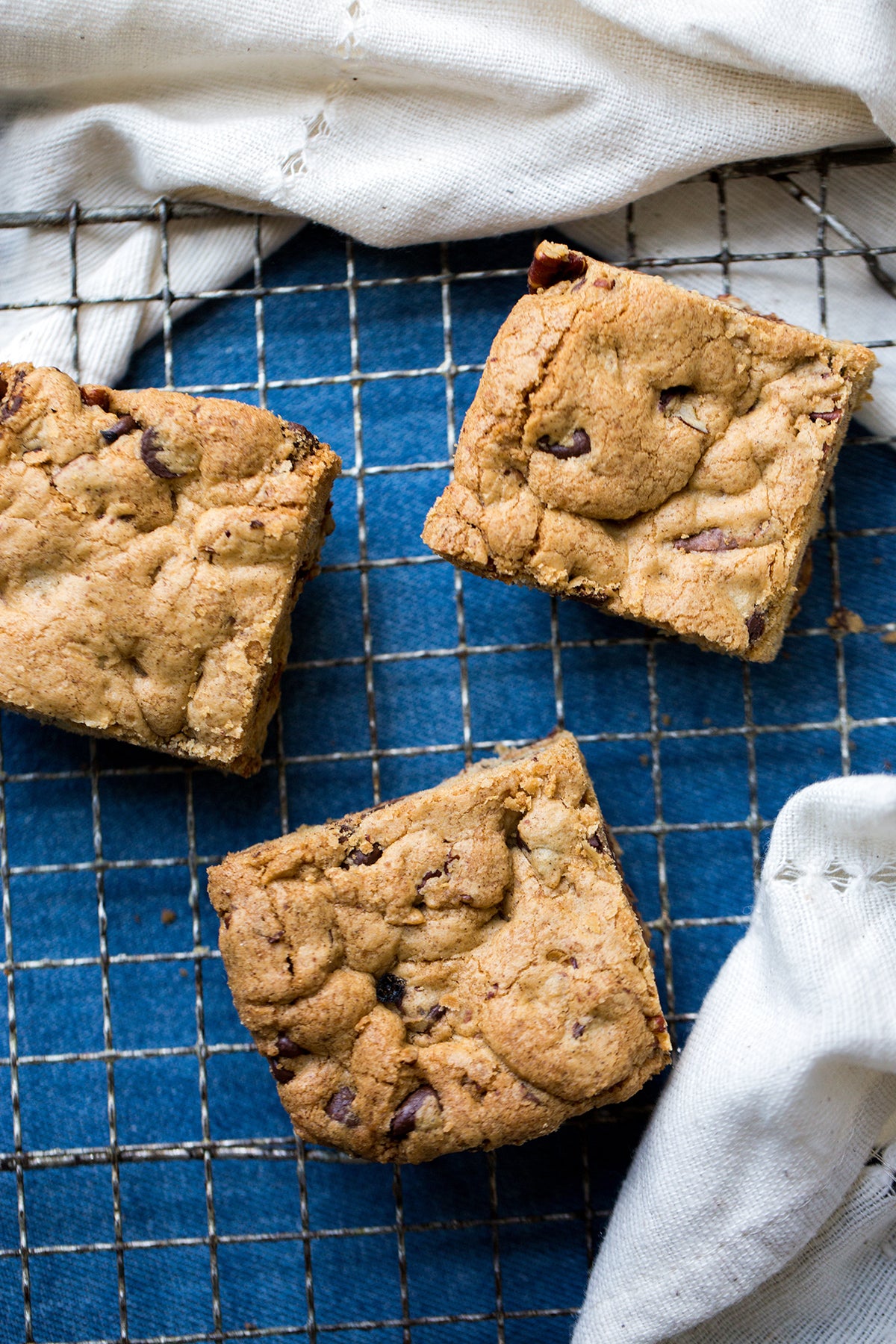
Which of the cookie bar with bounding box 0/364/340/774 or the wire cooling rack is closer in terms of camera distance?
the cookie bar with bounding box 0/364/340/774

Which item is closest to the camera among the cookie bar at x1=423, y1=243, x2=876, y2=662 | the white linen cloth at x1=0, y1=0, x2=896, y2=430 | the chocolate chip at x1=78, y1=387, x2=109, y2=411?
the cookie bar at x1=423, y1=243, x2=876, y2=662

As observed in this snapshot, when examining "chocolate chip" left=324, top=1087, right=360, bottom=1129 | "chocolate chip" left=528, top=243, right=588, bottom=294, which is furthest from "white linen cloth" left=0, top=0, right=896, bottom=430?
"chocolate chip" left=324, top=1087, right=360, bottom=1129

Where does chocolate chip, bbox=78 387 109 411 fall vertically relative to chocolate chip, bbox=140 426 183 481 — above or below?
above

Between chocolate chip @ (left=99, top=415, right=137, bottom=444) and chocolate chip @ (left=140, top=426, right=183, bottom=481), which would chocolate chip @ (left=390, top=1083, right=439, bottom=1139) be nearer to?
chocolate chip @ (left=140, top=426, right=183, bottom=481)

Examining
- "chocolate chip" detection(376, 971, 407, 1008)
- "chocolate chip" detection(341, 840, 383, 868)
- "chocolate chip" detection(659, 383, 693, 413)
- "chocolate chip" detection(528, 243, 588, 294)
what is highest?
"chocolate chip" detection(528, 243, 588, 294)

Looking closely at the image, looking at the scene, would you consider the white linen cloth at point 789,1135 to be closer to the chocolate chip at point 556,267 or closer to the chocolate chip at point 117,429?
the chocolate chip at point 556,267

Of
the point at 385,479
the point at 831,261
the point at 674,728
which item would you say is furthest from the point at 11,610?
the point at 831,261
